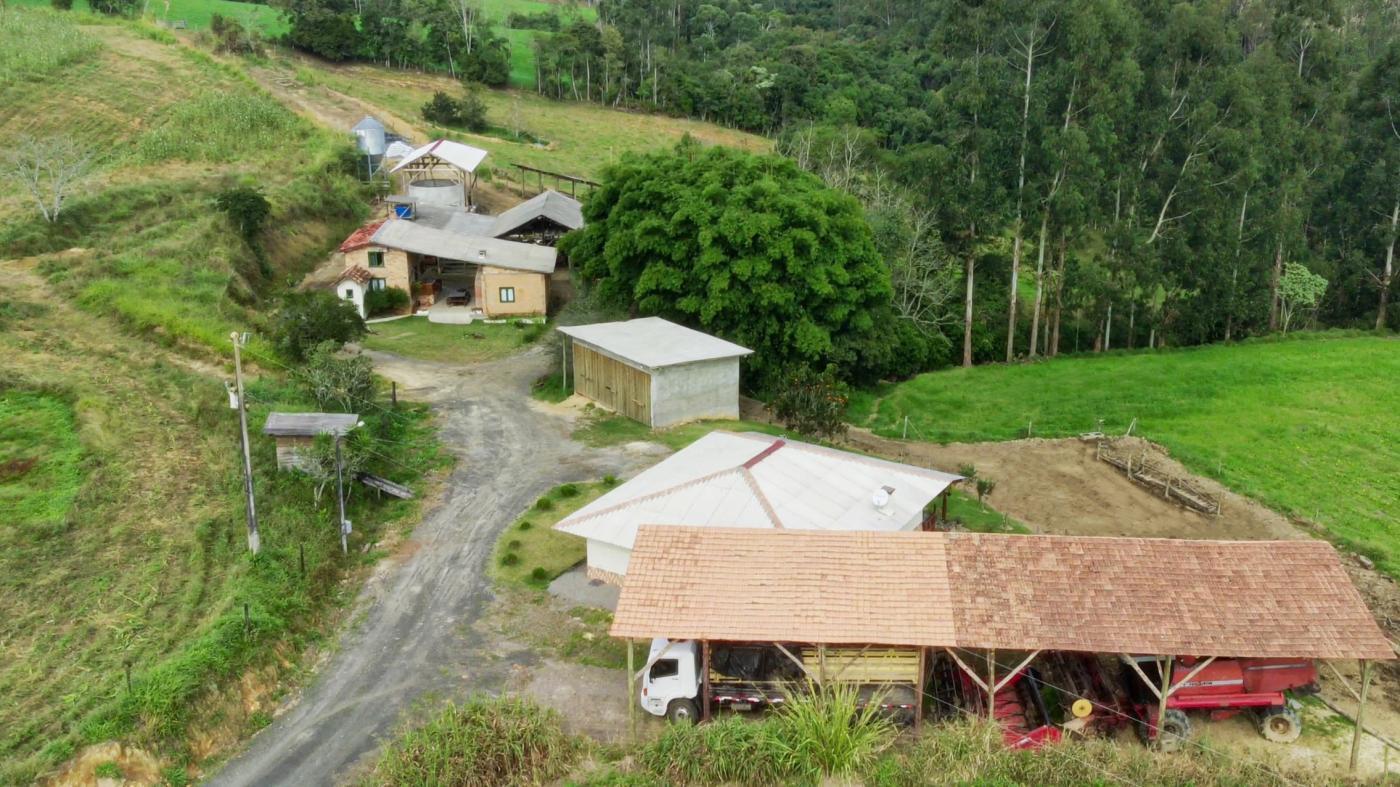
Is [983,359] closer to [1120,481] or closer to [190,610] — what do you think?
[1120,481]

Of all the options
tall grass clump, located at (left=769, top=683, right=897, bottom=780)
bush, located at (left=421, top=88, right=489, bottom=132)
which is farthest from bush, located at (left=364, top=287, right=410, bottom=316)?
tall grass clump, located at (left=769, top=683, right=897, bottom=780)

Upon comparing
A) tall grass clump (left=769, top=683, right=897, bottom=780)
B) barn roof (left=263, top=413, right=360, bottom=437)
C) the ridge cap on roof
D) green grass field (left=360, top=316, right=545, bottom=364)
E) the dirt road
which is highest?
barn roof (left=263, top=413, right=360, bottom=437)

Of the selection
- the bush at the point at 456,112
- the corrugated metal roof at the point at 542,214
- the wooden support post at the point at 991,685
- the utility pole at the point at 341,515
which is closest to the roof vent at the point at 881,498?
the wooden support post at the point at 991,685

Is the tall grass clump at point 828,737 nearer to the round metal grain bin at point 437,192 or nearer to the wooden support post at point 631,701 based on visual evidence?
the wooden support post at point 631,701

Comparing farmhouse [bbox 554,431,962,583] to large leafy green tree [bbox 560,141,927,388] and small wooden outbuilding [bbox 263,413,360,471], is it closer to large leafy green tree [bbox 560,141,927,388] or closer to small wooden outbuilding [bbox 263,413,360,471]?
small wooden outbuilding [bbox 263,413,360,471]

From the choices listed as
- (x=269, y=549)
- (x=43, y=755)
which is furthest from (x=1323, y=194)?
(x=43, y=755)
